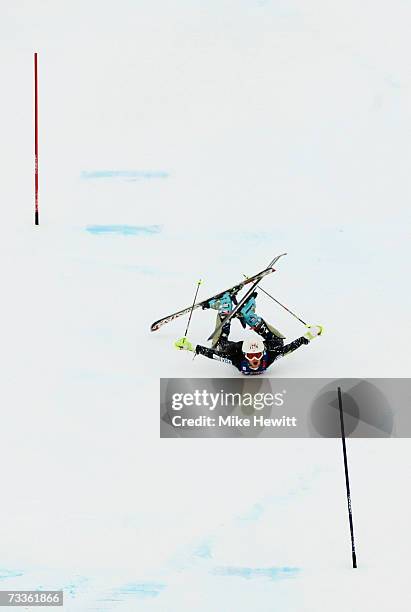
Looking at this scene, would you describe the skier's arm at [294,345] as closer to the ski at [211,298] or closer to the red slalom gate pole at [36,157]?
the ski at [211,298]

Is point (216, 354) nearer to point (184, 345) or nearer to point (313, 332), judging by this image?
point (184, 345)

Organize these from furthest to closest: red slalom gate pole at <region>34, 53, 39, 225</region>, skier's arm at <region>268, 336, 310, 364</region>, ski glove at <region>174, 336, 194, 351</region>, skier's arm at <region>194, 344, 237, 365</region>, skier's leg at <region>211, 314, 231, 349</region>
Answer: red slalom gate pole at <region>34, 53, 39, 225</region> → skier's leg at <region>211, 314, 231, 349</region> → skier's arm at <region>268, 336, 310, 364</region> → skier's arm at <region>194, 344, 237, 365</region> → ski glove at <region>174, 336, 194, 351</region>

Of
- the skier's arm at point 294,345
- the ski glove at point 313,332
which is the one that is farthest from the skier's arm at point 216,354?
the ski glove at point 313,332

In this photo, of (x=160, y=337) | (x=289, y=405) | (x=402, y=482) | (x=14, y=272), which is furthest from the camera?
(x=14, y=272)

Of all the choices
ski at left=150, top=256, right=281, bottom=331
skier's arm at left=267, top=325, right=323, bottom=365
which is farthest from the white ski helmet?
ski at left=150, top=256, right=281, bottom=331

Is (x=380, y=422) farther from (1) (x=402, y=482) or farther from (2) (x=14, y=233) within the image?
(2) (x=14, y=233)

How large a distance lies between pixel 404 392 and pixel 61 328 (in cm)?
450

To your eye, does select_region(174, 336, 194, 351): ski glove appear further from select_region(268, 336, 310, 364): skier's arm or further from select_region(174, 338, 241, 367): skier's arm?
select_region(268, 336, 310, 364): skier's arm

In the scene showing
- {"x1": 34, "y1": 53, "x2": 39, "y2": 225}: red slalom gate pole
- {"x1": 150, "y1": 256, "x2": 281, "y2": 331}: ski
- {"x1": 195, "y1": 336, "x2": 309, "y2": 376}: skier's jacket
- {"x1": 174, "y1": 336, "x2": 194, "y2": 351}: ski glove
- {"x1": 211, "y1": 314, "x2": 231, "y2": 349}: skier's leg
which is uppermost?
{"x1": 34, "y1": 53, "x2": 39, "y2": 225}: red slalom gate pole

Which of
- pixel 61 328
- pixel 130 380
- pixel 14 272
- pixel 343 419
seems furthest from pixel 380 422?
pixel 14 272

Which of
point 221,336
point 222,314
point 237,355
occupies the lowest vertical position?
point 237,355

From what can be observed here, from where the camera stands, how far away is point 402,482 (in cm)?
1575

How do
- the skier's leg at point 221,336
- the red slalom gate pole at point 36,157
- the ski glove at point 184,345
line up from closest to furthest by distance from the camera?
1. the ski glove at point 184,345
2. the skier's leg at point 221,336
3. the red slalom gate pole at point 36,157

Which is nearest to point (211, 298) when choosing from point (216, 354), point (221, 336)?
point (221, 336)
